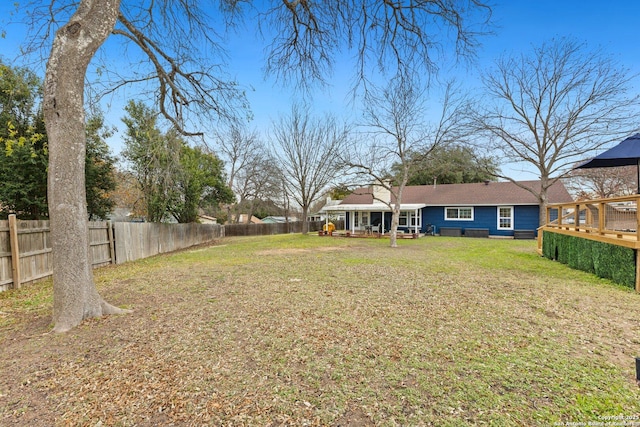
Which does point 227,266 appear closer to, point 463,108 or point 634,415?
point 634,415

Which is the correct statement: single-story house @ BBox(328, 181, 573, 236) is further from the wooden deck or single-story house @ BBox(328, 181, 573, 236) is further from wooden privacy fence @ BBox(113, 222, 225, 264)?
the wooden deck

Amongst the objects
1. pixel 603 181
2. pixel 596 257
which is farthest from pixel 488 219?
pixel 596 257

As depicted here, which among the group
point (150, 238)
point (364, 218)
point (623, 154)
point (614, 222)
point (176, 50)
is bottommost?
point (150, 238)

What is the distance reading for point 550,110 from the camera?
15.5 metres

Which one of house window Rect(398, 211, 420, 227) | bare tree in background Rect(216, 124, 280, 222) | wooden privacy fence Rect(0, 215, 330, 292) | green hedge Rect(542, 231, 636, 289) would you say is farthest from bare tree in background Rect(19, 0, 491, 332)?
bare tree in background Rect(216, 124, 280, 222)

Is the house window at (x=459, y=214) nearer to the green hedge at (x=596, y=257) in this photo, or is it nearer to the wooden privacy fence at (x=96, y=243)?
the green hedge at (x=596, y=257)

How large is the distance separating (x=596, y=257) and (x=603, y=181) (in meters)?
18.1

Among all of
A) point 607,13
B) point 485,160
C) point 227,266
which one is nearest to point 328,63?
point 607,13

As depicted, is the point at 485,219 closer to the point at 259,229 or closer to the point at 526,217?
the point at 526,217

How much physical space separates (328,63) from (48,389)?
520 cm

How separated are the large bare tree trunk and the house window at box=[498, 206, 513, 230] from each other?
2100 centimetres

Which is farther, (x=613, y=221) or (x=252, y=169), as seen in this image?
(x=252, y=169)

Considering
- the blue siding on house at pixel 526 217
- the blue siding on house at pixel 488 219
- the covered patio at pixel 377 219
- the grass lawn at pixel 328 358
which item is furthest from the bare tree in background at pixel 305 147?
the grass lawn at pixel 328 358

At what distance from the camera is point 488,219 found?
19281mm
